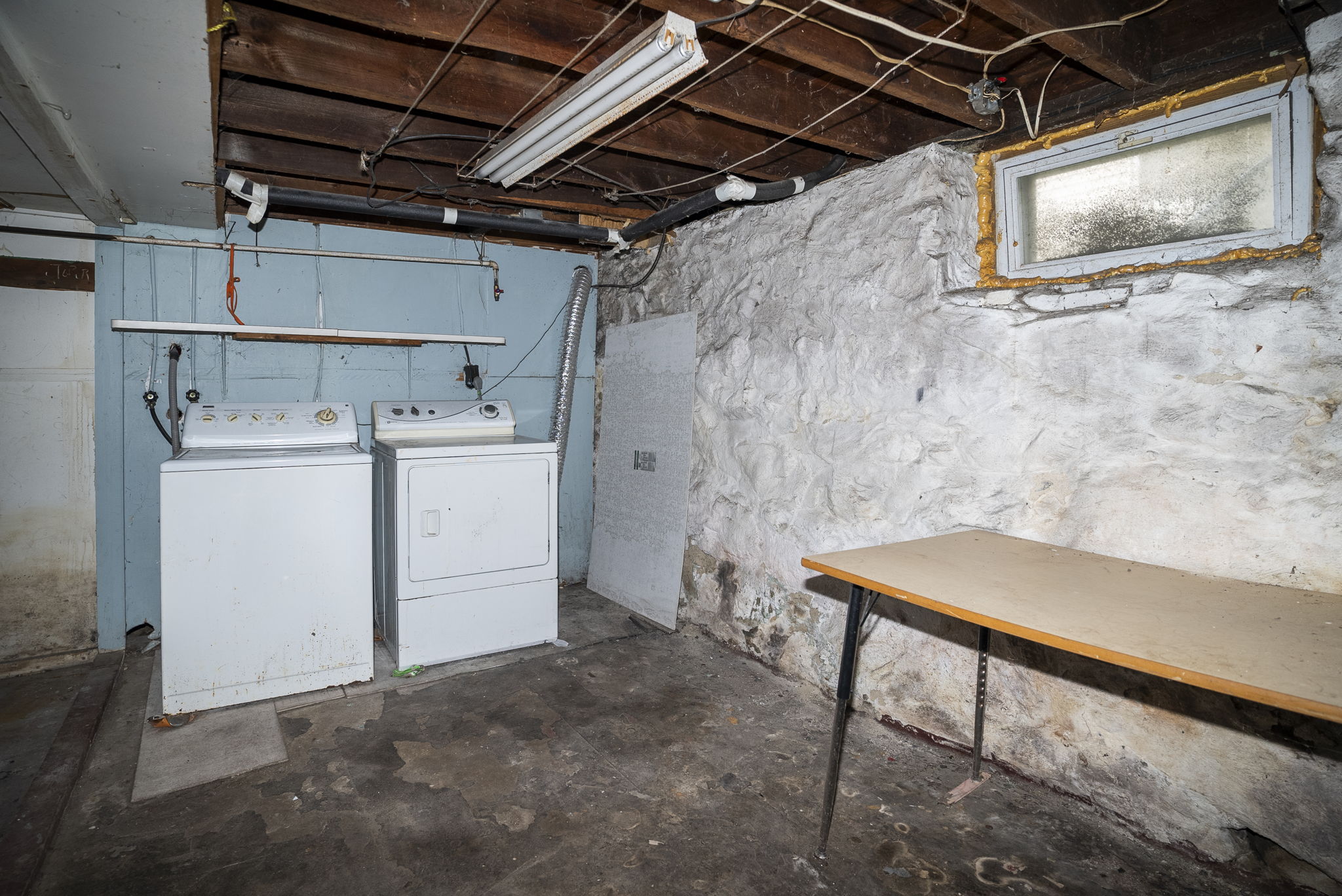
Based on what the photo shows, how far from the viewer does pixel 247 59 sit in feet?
6.17

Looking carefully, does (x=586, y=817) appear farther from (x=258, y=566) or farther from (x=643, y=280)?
(x=643, y=280)

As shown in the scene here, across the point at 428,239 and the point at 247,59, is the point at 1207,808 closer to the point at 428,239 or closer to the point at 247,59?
the point at 247,59

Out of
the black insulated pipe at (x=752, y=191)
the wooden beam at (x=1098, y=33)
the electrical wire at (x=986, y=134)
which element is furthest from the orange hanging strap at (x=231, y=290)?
the wooden beam at (x=1098, y=33)

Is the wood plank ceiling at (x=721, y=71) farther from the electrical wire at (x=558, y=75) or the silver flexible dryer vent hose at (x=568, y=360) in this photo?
the silver flexible dryer vent hose at (x=568, y=360)

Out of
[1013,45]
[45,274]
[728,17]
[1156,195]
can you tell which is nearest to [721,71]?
[728,17]

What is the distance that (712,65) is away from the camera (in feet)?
6.70

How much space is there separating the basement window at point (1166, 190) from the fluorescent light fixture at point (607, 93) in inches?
50.9

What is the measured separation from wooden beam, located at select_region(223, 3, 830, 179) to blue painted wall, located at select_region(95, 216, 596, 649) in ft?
5.49

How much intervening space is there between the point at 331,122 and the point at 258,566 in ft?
5.57

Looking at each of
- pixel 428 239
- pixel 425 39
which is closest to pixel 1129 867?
pixel 425 39

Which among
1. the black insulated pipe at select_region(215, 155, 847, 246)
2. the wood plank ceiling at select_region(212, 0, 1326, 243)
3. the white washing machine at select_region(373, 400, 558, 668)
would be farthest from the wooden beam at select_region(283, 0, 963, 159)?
the white washing machine at select_region(373, 400, 558, 668)

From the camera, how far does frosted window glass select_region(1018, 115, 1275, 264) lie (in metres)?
1.77

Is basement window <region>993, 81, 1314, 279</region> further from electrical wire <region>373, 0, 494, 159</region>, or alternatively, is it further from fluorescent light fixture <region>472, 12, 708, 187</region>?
electrical wire <region>373, 0, 494, 159</region>

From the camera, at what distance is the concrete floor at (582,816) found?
1721 mm
